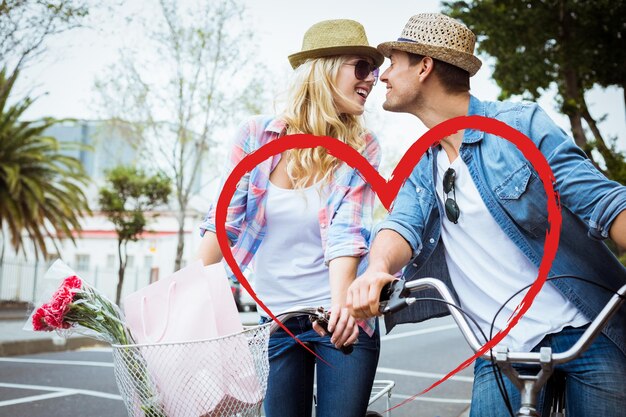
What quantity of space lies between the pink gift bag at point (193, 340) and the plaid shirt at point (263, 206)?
0.72 metres

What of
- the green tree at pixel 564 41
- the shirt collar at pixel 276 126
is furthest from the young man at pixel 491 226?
the green tree at pixel 564 41

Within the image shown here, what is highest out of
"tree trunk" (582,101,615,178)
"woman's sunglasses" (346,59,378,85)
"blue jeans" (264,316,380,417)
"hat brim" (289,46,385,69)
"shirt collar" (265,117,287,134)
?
"tree trunk" (582,101,615,178)

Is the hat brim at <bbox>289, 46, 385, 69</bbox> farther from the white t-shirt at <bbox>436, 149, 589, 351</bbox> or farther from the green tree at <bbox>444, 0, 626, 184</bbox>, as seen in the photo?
the green tree at <bbox>444, 0, 626, 184</bbox>

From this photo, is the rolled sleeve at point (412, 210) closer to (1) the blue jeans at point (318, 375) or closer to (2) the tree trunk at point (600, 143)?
(1) the blue jeans at point (318, 375)

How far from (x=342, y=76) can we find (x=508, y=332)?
4.11 feet

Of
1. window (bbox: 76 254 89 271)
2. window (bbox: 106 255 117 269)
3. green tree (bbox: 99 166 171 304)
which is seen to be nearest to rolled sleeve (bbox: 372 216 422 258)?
green tree (bbox: 99 166 171 304)

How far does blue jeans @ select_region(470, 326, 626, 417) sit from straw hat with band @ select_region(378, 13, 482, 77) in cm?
95

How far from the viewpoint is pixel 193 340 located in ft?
6.05

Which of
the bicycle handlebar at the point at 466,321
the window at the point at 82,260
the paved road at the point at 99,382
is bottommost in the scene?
the window at the point at 82,260

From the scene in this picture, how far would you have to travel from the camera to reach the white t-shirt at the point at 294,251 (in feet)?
9.04

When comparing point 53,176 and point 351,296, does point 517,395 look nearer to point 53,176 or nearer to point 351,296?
point 351,296

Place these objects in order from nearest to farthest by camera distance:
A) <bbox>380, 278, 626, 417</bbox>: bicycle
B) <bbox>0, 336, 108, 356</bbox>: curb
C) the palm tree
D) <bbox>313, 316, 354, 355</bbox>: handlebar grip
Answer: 1. <bbox>380, 278, 626, 417</bbox>: bicycle
2. <bbox>313, 316, 354, 355</bbox>: handlebar grip
3. <bbox>0, 336, 108, 356</bbox>: curb
4. the palm tree

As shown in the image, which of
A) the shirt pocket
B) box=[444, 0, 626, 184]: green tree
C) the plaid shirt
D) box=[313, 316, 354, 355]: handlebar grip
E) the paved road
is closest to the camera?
the shirt pocket

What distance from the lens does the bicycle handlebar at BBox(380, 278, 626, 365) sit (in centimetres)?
174
